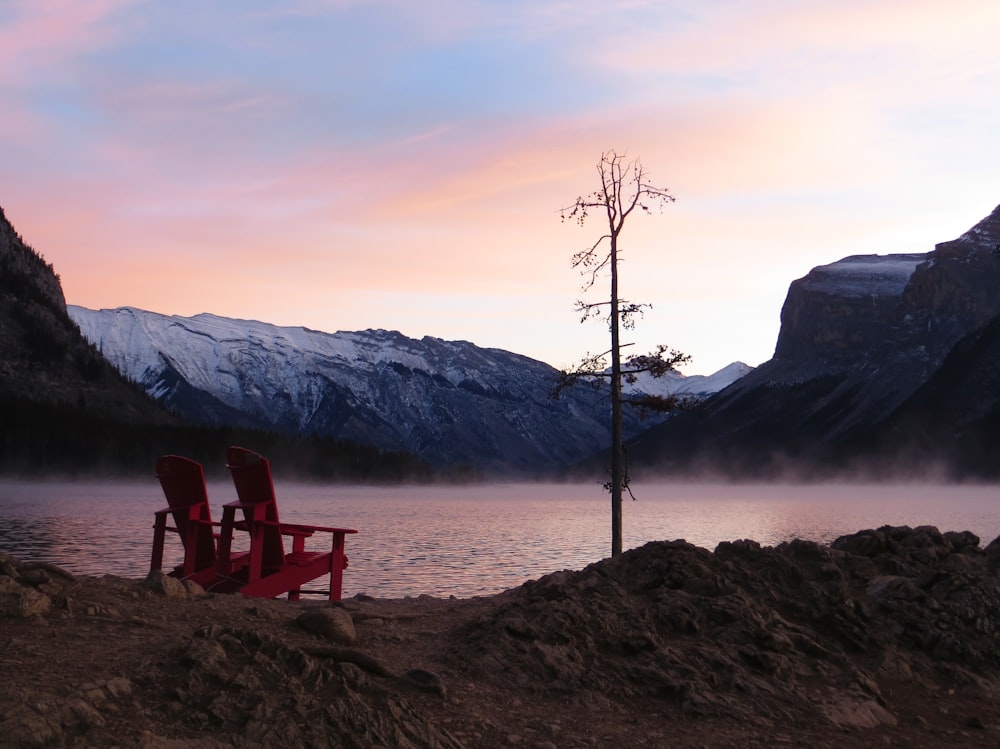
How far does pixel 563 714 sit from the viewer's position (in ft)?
41.0

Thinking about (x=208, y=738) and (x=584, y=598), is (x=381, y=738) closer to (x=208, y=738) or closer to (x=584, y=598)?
(x=208, y=738)

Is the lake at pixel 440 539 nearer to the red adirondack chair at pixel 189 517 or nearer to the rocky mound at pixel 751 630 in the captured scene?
the red adirondack chair at pixel 189 517

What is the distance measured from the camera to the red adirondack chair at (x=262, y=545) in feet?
66.5

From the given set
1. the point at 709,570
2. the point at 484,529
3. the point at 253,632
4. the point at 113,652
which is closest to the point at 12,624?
the point at 113,652

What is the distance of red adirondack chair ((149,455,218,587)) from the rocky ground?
330 centimetres

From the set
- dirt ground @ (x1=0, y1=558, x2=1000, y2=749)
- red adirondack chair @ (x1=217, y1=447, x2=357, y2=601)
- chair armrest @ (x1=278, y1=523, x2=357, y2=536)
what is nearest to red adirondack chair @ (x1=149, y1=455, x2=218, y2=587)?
red adirondack chair @ (x1=217, y1=447, x2=357, y2=601)

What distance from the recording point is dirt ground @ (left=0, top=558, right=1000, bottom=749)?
10.3 metres

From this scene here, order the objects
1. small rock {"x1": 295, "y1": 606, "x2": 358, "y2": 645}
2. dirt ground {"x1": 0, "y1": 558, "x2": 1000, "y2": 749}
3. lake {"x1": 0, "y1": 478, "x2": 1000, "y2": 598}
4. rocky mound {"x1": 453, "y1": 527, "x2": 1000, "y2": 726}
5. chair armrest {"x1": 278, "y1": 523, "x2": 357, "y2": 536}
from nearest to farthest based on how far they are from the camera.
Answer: dirt ground {"x1": 0, "y1": 558, "x2": 1000, "y2": 749}, rocky mound {"x1": 453, "y1": 527, "x2": 1000, "y2": 726}, small rock {"x1": 295, "y1": 606, "x2": 358, "y2": 645}, chair armrest {"x1": 278, "y1": 523, "x2": 357, "y2": 536}, lake {"x1": 0, "y1": 478, "x2": 1000, "y2": 598}

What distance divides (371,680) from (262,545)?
925 cm

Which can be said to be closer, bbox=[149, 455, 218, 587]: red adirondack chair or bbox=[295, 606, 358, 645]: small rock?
bbox=[295, 606, 358, 645]: small rock

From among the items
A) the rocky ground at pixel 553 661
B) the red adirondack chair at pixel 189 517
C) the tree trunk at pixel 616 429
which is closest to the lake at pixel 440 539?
the tree trunk at pixel 616 429

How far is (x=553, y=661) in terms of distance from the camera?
1361 cm

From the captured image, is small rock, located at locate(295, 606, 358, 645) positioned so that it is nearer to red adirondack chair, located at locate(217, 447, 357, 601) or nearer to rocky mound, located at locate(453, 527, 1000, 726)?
rocky mound, located at locate(453, 527, 1000, 726)

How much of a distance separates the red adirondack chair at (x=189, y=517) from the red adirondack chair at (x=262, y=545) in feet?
1.83
